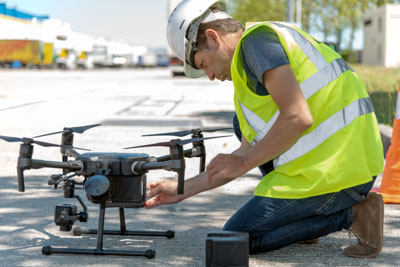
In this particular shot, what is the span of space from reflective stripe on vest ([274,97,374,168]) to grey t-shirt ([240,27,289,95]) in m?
0.38

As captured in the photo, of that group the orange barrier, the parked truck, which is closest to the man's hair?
the orange barrier

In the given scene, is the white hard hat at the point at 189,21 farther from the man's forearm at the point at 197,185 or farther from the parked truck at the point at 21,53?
the parked truck at the point at 21,53

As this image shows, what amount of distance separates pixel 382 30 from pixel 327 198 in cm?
7183

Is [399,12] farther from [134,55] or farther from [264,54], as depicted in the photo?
[264,54]

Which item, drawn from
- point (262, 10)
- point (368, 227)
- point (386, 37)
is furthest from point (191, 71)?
point (262, 10)

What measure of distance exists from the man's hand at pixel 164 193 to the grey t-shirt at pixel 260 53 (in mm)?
746

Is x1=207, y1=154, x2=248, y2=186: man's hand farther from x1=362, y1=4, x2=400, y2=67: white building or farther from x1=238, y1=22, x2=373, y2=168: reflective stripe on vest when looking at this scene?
x1=362, y1=4, x2=400, y2=67: white building

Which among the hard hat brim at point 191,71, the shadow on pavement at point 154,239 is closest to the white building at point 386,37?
the shadow on pavement at point 154,239

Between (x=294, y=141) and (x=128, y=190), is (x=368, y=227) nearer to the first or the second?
(x=294, y=141)

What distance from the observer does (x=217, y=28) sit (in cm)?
396

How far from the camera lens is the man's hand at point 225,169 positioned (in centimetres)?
376

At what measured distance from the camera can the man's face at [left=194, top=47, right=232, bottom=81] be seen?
394cm

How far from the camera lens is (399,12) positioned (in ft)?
233

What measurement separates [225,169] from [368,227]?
0.94 meters
